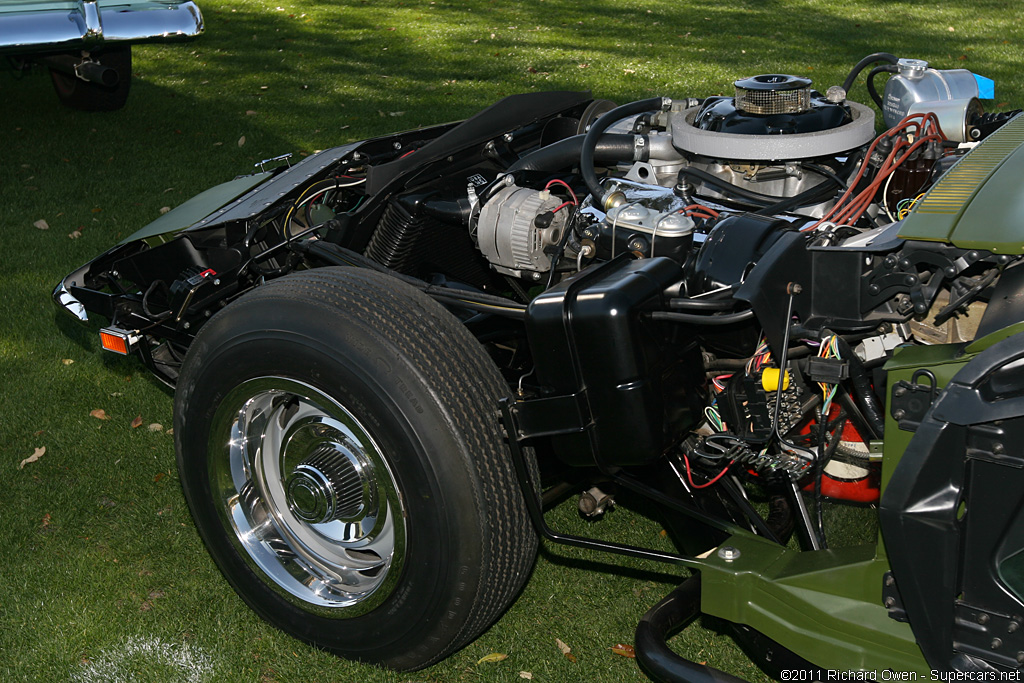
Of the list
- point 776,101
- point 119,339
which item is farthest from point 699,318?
point 119,339

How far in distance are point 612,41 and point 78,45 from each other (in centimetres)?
615

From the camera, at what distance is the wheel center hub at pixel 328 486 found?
2672 mm

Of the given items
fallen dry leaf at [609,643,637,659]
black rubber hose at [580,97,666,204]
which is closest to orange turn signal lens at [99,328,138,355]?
black rubber hose at [580,97,666,204]

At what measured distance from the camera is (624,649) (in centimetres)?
301

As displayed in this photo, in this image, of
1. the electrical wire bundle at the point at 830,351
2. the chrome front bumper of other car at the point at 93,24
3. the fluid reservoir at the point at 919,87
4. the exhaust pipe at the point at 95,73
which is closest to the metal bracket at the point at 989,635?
the electrical wire bundle at the point at 830,351

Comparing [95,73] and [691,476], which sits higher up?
[95,73]

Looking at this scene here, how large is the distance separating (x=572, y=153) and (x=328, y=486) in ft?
5.34

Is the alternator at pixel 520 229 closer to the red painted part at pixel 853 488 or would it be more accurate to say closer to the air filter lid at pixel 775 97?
the air filter lid at pixel 775 97

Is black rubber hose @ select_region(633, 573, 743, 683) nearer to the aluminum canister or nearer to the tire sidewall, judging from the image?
the tire sidewall

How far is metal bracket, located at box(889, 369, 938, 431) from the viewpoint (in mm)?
1958

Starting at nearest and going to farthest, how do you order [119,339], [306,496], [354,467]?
[354,467] < [306,496] < [119,339]

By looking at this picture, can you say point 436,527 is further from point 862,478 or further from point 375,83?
point 375,83

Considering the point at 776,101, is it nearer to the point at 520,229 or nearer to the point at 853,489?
the point at 520,229

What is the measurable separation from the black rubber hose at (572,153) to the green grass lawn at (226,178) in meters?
1.32
